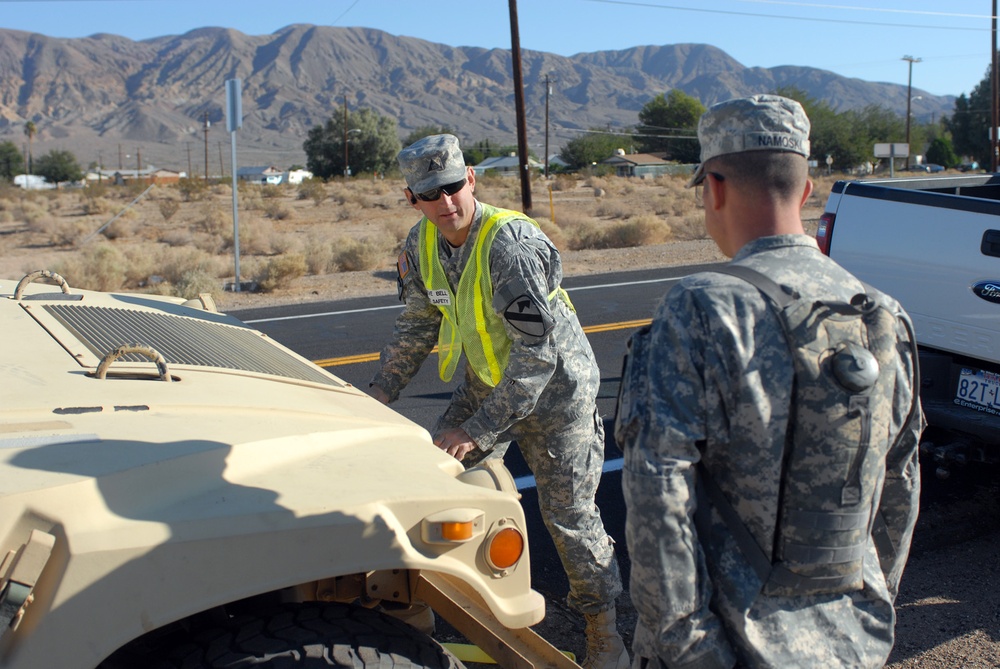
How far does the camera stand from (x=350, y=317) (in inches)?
428

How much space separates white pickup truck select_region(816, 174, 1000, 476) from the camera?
4.29 metres

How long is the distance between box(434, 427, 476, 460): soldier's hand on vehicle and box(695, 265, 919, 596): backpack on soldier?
4.24 feet

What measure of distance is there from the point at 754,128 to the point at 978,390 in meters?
3.18

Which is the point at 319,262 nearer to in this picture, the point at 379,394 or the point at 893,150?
the point at 379,394

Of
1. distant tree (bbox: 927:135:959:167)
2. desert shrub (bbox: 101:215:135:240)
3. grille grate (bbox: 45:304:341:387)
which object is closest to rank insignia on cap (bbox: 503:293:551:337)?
grille grate (bbox: 45:304:341:387)

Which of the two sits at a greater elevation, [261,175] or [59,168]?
[59,168]

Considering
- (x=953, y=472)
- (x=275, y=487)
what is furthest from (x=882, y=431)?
(x=953, y=472)

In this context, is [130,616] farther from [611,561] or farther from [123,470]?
[611,561]

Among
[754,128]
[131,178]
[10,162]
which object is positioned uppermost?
[10,162]

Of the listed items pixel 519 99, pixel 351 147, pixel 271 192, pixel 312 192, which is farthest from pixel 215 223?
pixel 351 147

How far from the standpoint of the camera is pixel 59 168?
290 feet

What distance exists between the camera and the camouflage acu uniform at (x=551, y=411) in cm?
306

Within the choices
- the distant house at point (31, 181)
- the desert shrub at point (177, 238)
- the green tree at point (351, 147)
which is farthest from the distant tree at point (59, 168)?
the desert shrub at point (177, 238)

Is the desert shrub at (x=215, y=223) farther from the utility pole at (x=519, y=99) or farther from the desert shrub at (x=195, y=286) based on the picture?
the desert shrub at (x=195, y=286)
